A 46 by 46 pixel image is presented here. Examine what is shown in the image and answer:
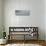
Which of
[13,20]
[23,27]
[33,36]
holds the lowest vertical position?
[33,36]

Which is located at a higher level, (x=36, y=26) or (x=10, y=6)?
(x=10, y=6)

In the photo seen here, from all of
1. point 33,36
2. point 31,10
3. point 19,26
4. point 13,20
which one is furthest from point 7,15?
point 33,36

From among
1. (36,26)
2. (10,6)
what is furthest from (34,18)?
(10,6)

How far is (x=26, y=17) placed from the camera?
280 cm

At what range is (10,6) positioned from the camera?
278 centimetres

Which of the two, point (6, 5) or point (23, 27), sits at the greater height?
point (6, 5)

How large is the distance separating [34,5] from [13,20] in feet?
2.07

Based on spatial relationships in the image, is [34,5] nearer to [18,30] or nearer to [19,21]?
[19,21]

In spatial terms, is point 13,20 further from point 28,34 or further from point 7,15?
point 28,34

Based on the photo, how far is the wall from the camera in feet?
9.11

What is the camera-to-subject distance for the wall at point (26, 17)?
2775 millimetres

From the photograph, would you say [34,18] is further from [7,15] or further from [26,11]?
[7,15]

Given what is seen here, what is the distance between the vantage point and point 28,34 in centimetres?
266

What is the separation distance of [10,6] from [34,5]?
1.92 ft
